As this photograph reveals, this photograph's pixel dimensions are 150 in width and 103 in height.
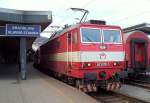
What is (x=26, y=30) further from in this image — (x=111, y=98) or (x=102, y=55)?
(x=111, y=98)

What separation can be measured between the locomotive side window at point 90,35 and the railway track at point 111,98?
8.06 ft

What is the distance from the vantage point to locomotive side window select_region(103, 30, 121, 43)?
50.5 feet

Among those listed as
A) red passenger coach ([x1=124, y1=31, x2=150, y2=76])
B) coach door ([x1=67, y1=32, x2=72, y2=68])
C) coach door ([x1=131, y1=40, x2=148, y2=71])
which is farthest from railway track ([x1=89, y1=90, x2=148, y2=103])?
coach door ([x1=131, y1=40, x2=148, y2=71])

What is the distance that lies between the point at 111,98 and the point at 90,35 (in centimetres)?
289

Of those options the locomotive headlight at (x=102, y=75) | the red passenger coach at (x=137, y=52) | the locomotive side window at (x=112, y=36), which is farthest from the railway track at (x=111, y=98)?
the red passenger coach at (x=137, y=52)

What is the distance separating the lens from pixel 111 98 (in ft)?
47.7

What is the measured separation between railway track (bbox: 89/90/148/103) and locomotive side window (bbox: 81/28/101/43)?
96.7 inches

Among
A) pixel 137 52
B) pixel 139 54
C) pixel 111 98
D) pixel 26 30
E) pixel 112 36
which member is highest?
pixel 26 30

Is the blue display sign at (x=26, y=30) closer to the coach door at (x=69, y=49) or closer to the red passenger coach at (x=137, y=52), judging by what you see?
the red passenger coach at (x=137, y=52)

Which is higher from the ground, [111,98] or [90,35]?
[90,35]

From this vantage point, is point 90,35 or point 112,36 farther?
point 112,36

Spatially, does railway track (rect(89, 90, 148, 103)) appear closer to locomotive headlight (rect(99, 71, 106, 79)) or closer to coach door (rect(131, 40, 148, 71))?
locomotive headlight (rect(99, 71, 106, 79))

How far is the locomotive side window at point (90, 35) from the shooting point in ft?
48.9

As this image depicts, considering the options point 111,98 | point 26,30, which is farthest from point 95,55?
point 26,30
